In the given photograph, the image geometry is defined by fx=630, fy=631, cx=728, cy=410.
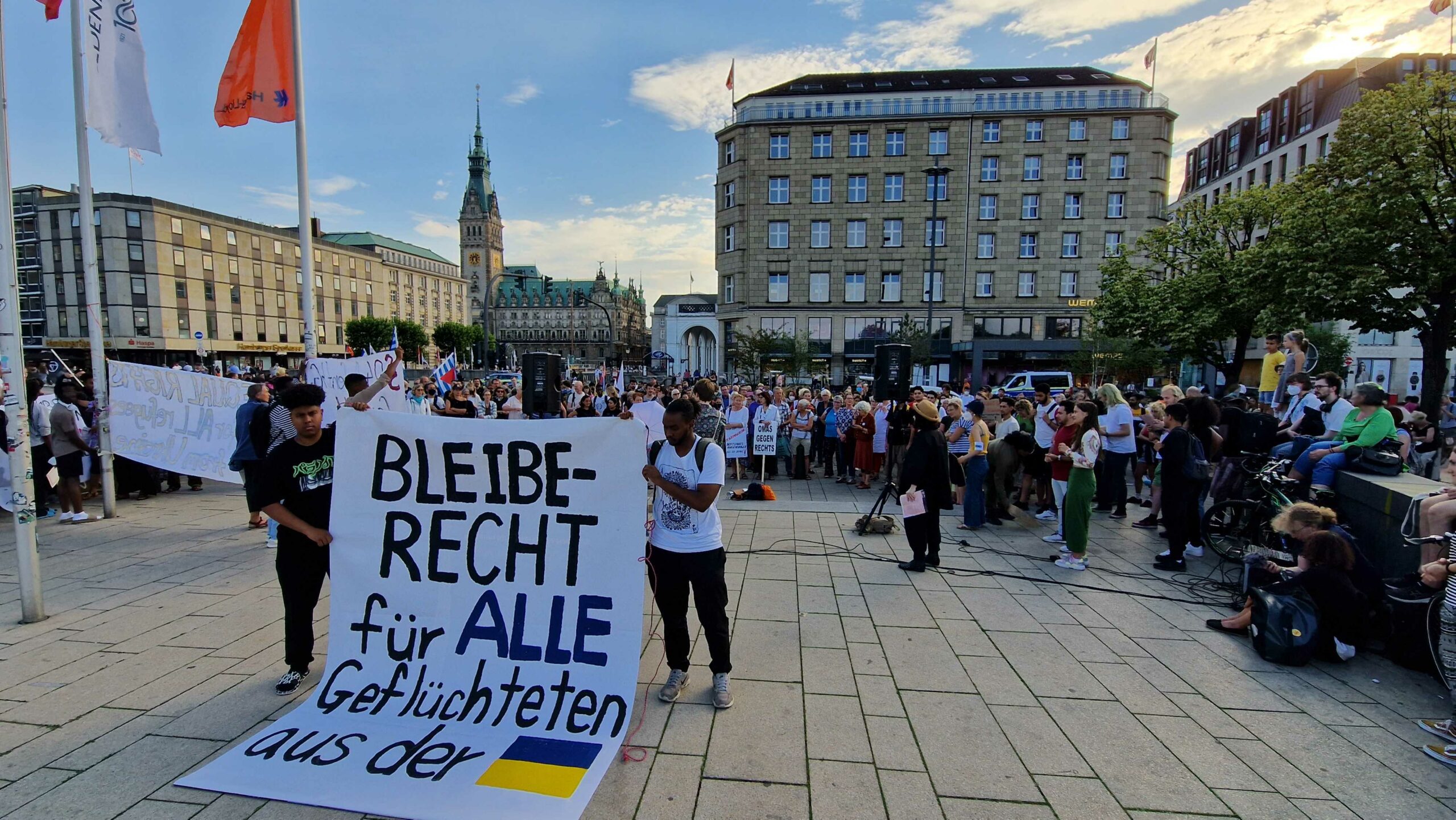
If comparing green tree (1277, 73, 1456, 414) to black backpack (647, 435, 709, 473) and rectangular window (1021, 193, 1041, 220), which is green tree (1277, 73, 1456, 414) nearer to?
black backpack (647, 435, 709, 473)

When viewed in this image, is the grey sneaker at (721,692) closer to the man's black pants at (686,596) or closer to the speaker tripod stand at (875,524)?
the man's black pants at (686,596)

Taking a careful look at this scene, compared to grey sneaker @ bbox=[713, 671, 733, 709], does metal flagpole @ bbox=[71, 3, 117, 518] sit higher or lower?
higher

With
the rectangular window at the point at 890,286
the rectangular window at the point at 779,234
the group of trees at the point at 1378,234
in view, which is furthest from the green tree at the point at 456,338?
the group of trees at the point at 1378,234

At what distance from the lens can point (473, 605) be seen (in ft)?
12.0

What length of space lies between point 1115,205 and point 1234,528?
4277cm

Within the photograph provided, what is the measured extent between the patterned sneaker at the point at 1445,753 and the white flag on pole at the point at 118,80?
12.5 m

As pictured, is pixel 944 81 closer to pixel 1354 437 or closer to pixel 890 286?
pixel 890 286

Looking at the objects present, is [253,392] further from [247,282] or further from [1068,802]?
[247,282]

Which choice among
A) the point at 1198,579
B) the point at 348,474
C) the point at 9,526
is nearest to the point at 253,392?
the point at 9,526

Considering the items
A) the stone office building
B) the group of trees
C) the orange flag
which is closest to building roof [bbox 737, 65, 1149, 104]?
the stone office building

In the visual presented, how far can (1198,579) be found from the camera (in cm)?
634

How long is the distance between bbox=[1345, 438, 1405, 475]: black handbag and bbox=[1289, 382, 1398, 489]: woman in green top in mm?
48

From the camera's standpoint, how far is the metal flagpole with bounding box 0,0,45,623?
187 inches

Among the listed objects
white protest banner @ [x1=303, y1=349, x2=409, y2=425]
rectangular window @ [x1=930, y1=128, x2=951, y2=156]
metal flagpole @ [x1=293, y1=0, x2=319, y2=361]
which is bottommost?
white protest banner @ [x1=303, y1=349, x2=409, y2=425]
